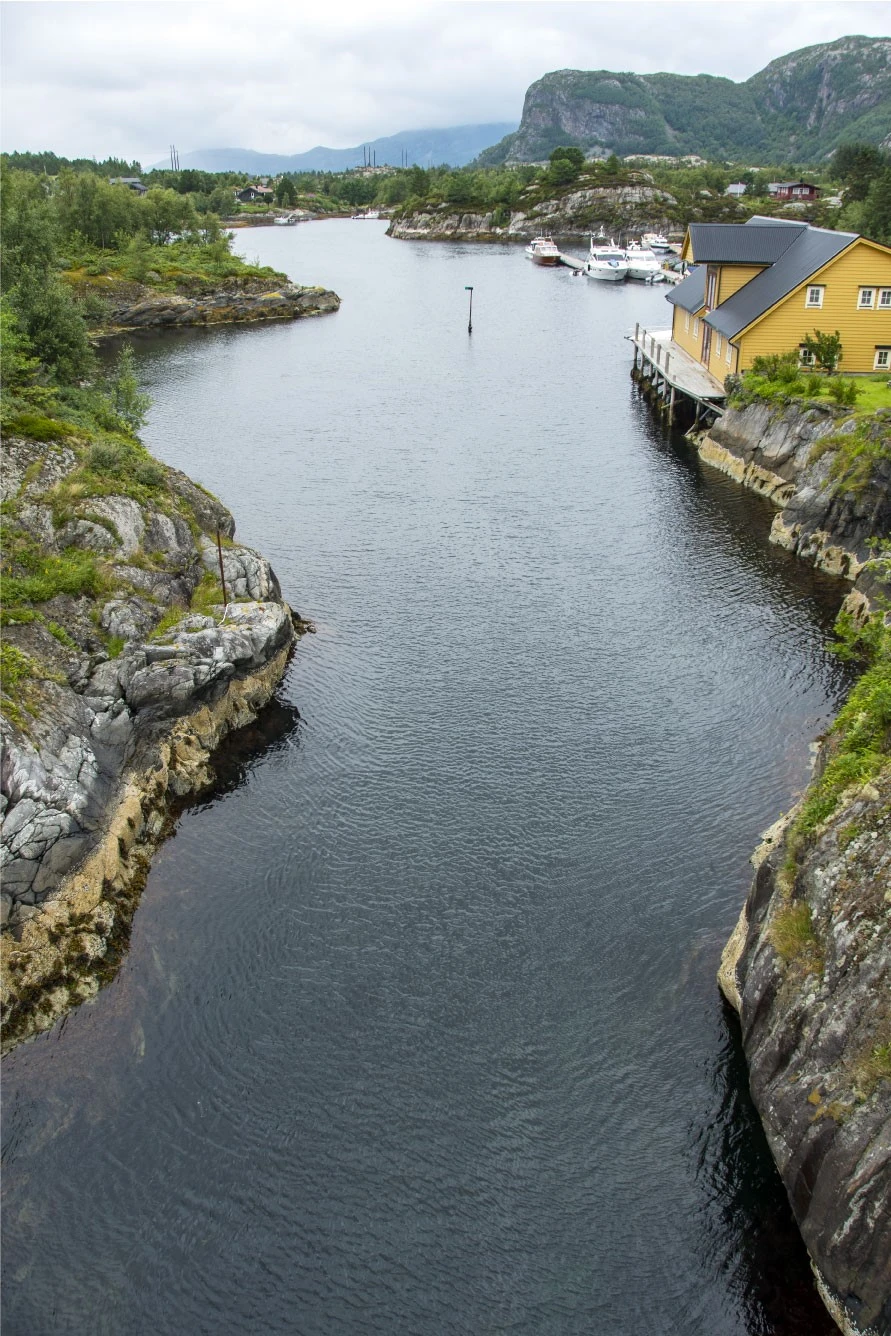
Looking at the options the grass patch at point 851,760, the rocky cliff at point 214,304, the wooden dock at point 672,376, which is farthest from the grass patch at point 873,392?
the rocky cliff at point 214,304

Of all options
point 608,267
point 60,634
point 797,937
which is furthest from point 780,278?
point 608,267

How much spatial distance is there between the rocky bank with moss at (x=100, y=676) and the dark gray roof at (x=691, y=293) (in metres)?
50.8

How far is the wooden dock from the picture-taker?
73.2 m

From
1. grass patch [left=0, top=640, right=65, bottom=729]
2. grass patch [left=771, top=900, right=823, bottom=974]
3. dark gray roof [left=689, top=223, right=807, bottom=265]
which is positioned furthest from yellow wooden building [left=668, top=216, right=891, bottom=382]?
grass patch [left=0, top=640, right=65, bottom=729]

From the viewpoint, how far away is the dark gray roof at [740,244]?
72.7m

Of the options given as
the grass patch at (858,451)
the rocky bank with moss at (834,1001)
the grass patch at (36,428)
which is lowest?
the rocky bank with moss at (834,1001)

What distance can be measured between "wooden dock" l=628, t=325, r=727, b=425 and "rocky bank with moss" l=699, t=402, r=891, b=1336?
46.4 metres

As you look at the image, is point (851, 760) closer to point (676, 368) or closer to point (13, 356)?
point (13, 356)

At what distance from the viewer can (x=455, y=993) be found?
25.7 metres

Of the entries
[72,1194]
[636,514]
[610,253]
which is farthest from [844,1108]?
[610,253]

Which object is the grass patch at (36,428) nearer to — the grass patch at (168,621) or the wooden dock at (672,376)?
the grass patch at (168,621)

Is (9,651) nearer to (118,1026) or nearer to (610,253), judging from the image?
(118,1026)

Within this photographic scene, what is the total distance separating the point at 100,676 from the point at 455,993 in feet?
57.2

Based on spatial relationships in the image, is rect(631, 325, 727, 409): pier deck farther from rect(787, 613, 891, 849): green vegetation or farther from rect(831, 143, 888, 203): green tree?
rect(831, 143, 888, 203): green tree
